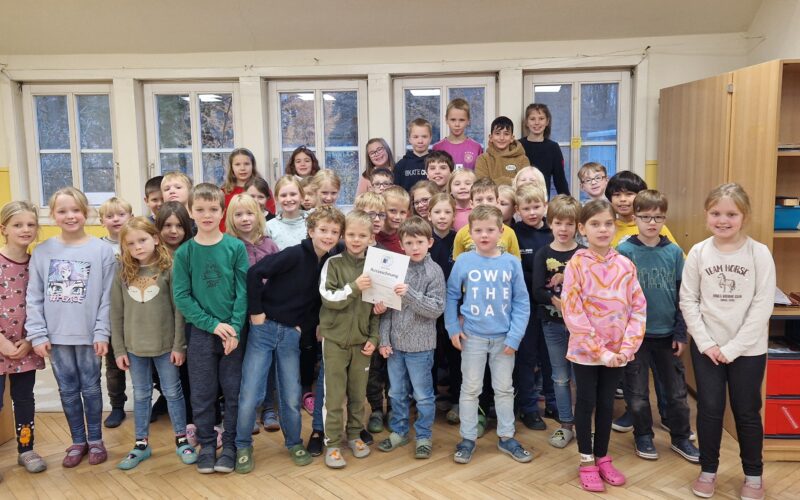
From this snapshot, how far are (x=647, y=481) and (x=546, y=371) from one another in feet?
2.55

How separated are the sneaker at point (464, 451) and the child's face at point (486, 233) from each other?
87cm

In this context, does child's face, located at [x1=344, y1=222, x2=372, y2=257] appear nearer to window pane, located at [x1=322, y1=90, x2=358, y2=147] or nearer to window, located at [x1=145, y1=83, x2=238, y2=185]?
window pane, located at [x1=322, y1=90, x2=358, y2=147]

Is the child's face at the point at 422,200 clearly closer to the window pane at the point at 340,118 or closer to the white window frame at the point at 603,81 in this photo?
the white window frame at the point at 603,81

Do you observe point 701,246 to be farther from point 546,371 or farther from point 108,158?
point 108,158

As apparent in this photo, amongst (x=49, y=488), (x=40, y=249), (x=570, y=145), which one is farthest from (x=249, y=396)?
(x=570, y=145)

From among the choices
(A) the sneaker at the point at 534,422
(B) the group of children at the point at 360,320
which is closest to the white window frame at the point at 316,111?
(B) the group of children at the point at 360,320

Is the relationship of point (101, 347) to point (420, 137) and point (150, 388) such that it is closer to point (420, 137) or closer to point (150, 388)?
point (150, 388)

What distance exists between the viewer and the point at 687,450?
9.03ft

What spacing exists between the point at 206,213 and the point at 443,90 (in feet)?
8.73

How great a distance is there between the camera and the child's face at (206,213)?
2.56 m

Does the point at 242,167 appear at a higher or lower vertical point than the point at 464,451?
higher

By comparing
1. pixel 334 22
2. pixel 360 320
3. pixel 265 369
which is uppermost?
pixel 334 22

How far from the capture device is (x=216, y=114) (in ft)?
16.2

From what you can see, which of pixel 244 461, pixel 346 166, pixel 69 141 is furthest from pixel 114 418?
pixel 69 141
